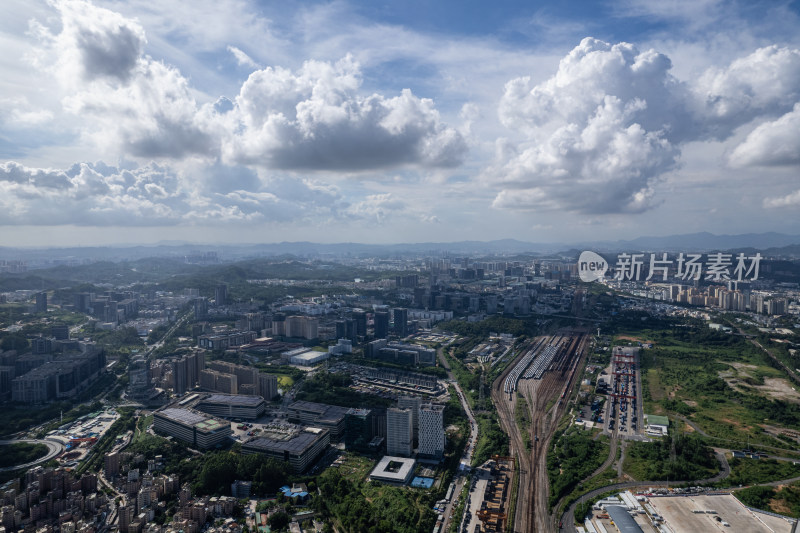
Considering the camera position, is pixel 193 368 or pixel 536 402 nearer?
pixel 536 402

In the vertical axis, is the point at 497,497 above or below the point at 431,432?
below

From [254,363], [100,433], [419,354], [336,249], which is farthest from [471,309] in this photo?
[336,249]

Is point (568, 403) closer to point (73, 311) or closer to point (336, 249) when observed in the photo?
point (73, 311)

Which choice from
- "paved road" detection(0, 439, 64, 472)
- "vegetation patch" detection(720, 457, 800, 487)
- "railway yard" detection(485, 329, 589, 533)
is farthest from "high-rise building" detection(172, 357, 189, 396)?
"vegetation patch" detection(720, 457, 800, 487)

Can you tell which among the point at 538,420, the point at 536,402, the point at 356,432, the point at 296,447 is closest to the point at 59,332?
the point at 296,447

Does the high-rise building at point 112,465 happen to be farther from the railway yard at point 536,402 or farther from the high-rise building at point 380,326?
the high-rise building at point 380,326

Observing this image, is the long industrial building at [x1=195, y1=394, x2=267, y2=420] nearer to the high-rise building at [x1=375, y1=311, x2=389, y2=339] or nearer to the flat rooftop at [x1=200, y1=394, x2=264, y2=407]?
the flat rooftop at [x1=200, y1=394, x2=264, y2=407]

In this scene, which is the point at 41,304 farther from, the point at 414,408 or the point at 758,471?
the point at 758,471
